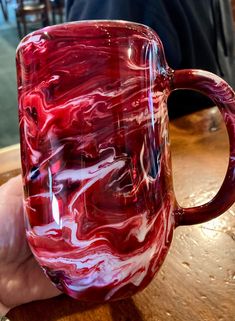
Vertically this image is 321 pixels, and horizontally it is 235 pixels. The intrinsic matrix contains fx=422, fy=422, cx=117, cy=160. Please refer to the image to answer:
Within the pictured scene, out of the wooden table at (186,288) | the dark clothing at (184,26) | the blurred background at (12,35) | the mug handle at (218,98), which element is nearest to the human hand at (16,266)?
the wooden table at (186,288)

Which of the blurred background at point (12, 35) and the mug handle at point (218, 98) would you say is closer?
the mug handle at point (218, 98)

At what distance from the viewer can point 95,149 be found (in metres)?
0.28

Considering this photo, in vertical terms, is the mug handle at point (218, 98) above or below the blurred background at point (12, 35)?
above

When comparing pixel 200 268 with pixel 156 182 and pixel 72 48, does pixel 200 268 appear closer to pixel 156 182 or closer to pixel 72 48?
pixel 156 182

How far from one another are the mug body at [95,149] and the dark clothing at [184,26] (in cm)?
46

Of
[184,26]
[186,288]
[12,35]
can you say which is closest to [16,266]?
[186,288]

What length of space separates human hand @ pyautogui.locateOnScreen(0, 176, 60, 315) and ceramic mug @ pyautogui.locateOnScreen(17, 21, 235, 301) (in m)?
0.05

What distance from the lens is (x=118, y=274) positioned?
31 centimetres

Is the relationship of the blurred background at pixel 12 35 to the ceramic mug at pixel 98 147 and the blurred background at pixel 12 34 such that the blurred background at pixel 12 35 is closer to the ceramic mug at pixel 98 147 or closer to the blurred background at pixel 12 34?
the blurred background at pixel 12 34

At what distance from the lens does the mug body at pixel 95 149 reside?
279 mm

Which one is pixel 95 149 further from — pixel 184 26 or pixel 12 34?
pixel 12 34

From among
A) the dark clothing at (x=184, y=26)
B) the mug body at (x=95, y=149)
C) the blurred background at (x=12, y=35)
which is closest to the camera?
Answer: the mug body at (x=95, y=149)

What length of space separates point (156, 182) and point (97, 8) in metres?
0.59

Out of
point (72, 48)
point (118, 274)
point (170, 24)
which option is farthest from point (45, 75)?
point (170, 24)
